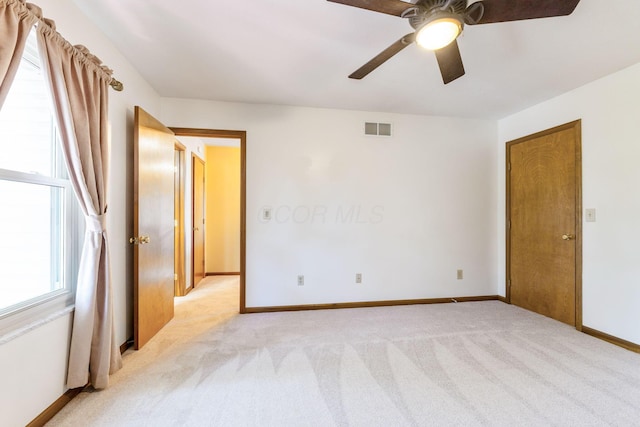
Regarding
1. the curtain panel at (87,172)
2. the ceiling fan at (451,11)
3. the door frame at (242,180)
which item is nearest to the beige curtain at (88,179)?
the curtain panel at (87,172)

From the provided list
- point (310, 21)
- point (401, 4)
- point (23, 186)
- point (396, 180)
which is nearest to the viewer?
point (401, 4)

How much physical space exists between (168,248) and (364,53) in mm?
2644

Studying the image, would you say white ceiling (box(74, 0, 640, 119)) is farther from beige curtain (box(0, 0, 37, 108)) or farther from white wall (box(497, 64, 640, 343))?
beige curtain (box(0, 0, 37, 108))

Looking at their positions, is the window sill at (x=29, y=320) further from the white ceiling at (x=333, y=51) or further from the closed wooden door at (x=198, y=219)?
the closed wooden door at (x=198, y=219)

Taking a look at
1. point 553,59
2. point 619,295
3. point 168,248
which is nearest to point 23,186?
point 168,248

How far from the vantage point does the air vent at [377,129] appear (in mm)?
3432

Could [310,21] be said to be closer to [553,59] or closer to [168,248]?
[553,59]

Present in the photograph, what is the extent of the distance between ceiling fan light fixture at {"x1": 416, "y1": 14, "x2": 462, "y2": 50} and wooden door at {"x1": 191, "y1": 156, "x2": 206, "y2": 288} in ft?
12.4

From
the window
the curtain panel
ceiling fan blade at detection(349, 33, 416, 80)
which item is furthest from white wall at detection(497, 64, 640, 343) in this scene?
the window

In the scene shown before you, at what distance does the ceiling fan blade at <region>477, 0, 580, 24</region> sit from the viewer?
124cm

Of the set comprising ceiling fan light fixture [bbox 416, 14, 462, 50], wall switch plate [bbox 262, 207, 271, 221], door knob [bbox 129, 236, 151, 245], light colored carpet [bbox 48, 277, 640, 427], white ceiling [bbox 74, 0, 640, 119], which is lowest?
light colored carpet [bbox 48, 277, 640, 427]

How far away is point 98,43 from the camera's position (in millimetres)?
1946

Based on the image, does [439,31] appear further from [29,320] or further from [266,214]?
[29,320]

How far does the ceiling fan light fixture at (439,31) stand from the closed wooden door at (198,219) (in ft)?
12.5
